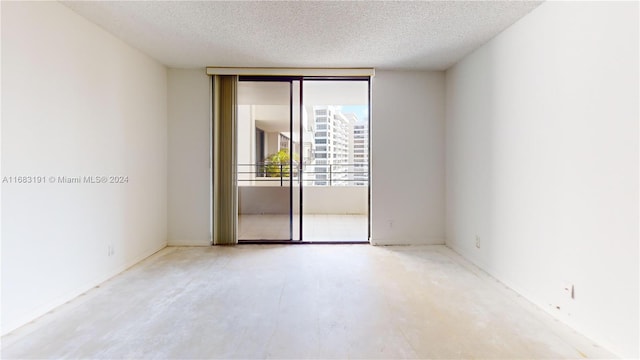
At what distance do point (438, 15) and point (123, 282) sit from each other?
12.1 feet

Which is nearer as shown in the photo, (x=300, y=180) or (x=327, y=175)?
(x=300, y=180)

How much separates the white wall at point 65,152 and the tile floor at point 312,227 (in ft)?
6.00

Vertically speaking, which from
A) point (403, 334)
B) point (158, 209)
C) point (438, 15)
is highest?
point (438, 15)

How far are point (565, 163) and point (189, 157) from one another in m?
4.07

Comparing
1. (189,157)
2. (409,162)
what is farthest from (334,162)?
(189,157)

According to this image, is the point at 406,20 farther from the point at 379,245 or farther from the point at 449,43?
the point at 379,245

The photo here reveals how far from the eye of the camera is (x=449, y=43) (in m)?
3.42

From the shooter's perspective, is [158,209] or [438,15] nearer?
[438,15]

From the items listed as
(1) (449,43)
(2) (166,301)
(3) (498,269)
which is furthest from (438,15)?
(2) (166,301)

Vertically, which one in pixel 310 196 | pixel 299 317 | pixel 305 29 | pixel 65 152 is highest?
pixel 305 29

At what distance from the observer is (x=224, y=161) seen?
445cm

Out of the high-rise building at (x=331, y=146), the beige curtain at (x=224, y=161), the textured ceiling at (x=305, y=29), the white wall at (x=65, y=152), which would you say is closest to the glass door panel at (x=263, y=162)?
the high-rise building at (x=331, y=146)

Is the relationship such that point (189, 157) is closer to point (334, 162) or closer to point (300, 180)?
point (300, 180)

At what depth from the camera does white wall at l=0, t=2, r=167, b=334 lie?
220 centimetres
